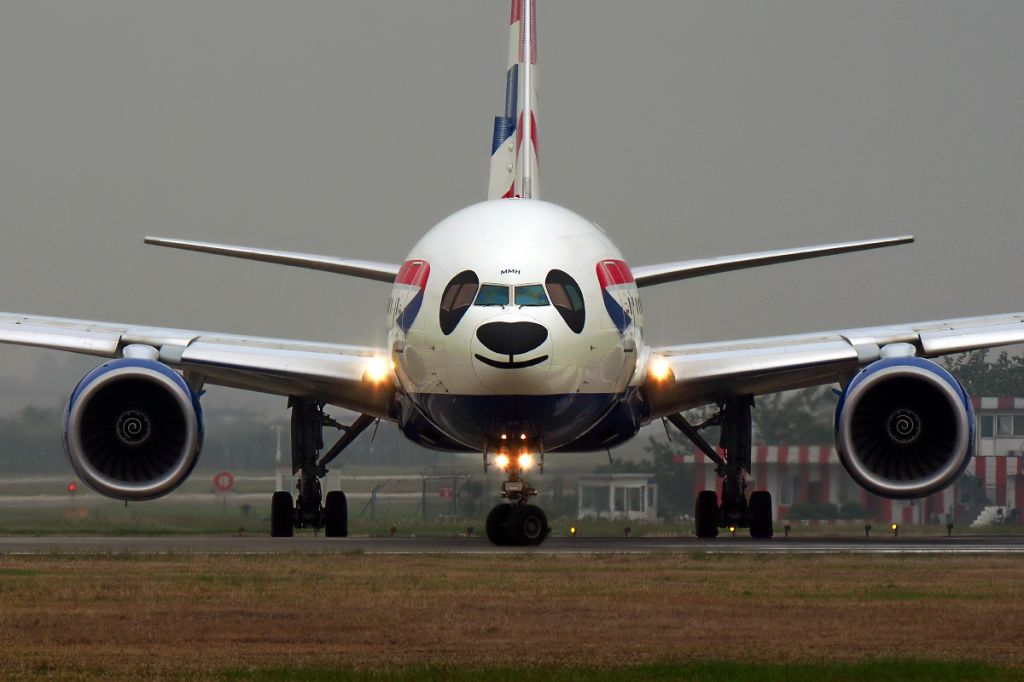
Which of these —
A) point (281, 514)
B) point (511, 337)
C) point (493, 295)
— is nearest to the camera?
point (511, 337)

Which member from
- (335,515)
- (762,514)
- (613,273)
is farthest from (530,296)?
(335,515)

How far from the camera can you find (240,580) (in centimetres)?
1598

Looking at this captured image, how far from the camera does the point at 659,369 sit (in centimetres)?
2459

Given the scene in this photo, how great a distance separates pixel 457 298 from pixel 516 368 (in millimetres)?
1188

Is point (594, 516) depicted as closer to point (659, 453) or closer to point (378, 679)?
point (659, 453)

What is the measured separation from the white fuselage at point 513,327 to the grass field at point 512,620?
3223 millimetres

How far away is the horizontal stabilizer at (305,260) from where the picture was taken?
2519 centimetres

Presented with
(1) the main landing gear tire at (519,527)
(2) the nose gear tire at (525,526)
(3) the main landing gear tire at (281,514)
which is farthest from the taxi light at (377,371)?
(3) the main landing gear tire at (281,514)

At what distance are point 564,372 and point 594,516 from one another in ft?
37.7

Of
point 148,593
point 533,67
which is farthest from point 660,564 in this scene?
point 533,67

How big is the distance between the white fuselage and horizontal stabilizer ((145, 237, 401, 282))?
2.22 metres

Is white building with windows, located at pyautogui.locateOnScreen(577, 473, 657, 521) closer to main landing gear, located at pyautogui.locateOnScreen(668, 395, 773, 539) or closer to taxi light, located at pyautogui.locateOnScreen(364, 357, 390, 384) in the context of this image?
main landing gear, located at pyautogui.locateOnScreen(668, 395, 773, 539)

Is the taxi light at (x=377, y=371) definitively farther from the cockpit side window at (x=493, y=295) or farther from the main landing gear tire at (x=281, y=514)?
the cockpit side window at (x=493, y=295)

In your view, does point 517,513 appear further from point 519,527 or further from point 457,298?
point 457,298
